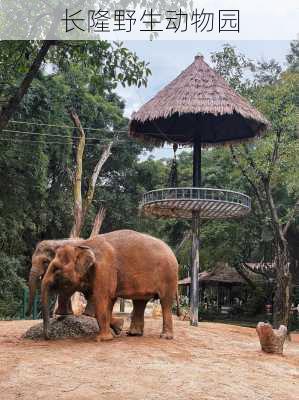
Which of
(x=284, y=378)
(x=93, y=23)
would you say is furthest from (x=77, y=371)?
(x=93, y=23)

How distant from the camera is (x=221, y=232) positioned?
2338 cm

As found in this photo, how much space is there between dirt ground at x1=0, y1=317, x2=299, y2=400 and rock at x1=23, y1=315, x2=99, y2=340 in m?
0.26

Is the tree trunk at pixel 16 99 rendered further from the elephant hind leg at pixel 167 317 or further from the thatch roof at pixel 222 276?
the thatch roof at pixel 222 276

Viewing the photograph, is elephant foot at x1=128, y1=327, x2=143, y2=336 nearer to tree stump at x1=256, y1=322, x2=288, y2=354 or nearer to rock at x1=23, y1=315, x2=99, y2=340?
→ rock at x1=23, y1=315, x2=99, y2=340

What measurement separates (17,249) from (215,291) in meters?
17.9

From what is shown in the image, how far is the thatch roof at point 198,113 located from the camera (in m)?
14.0

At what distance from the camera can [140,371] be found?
6645mm

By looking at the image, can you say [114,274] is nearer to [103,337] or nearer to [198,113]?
[103,337]

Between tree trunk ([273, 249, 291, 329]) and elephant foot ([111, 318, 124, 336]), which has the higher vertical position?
tree trunk ([273, 249, 291, 329])

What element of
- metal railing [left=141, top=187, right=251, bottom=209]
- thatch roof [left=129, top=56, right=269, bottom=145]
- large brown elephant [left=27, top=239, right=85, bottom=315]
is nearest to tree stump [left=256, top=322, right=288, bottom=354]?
large brown elephant [left=27, top=239, right=85, bottom=315]

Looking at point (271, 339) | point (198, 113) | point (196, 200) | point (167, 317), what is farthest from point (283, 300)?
point (167, 317)

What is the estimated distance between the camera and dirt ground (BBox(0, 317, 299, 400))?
18.9ft

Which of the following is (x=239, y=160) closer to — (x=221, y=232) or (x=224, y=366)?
(x=221, y=232)

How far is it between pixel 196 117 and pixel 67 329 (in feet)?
27.1
